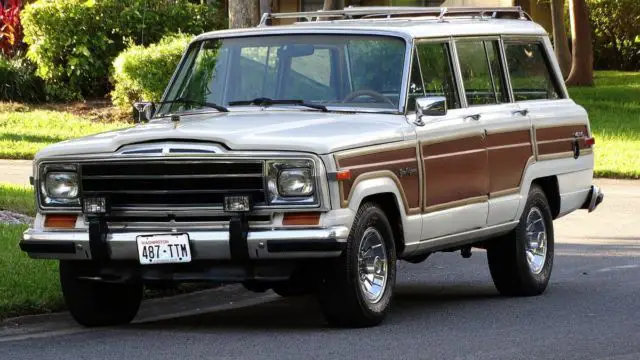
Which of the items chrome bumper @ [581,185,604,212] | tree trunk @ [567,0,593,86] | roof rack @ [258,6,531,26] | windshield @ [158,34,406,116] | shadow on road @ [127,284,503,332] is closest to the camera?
shadow on road @ [127,284,503,332]

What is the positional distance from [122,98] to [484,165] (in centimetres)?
1775

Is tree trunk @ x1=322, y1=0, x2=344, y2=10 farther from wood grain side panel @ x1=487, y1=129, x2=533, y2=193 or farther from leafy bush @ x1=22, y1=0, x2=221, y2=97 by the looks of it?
wood grain side panel @ x1=487, y1=129, x2=533, y2=193

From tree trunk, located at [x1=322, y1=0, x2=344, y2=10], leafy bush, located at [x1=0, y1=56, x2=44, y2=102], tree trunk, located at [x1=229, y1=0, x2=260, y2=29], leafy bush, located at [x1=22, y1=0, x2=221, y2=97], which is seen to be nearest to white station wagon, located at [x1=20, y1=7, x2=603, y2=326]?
tree trunk, located at [x1=229, y1=0, x2=260, y2=29]

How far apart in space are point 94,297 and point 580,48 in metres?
28.0

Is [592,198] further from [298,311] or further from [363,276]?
[363,276]

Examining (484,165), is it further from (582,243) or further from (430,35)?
(582,243)

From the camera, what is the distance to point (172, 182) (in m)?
9.28

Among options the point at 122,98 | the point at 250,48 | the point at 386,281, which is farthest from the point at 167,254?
the point at 122,98

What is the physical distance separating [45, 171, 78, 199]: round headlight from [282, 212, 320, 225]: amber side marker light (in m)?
1.39

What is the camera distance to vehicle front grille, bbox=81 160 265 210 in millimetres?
9117

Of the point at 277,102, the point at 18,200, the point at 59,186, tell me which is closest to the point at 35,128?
the point at 18,200

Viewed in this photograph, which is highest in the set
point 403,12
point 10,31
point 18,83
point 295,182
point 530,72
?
point 403,12

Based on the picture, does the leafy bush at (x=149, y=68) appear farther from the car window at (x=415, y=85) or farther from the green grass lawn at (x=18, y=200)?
the car window at (x=415, y=85)

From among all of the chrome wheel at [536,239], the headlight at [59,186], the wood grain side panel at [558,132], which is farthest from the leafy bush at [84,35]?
the headlight at [59,186]
